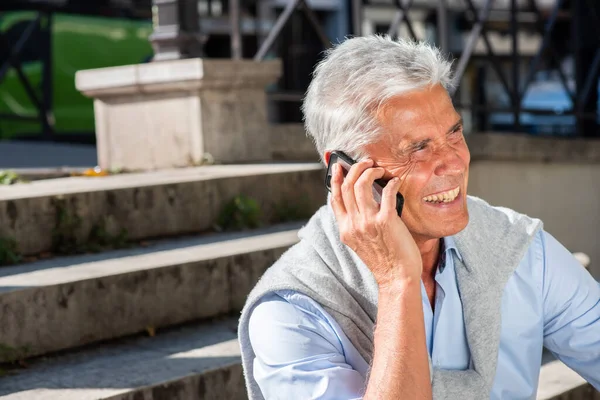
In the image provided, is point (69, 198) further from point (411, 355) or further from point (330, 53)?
point (411, 355)

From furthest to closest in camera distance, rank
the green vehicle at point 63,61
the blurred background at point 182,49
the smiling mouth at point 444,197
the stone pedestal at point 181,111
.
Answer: the green vehicle at point 63,61
the blurred background at point 182,49
the stone pedestal at point 181,111
the smiling mouth at point 444,197

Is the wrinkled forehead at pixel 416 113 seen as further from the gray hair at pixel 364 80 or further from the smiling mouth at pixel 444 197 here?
the smiling mouth at pixel 444 197

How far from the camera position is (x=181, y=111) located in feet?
17.6

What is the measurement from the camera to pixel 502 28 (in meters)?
22.2

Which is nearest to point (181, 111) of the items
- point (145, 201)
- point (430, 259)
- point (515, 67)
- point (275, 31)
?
point (275, 31)

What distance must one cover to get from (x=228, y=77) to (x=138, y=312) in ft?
6.54

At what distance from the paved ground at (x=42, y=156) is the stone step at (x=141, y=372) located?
2867 millimetres

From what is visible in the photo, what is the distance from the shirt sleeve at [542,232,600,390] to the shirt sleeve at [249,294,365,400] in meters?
0.57

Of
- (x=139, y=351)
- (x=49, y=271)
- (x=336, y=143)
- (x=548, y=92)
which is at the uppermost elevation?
(x=336, y=143)

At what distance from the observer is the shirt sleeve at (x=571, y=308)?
2316mm

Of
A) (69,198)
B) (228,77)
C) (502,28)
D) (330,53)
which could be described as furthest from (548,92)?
(330,53)

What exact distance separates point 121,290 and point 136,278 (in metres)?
0.08

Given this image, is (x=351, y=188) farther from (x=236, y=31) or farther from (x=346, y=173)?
(x=236, y=31)

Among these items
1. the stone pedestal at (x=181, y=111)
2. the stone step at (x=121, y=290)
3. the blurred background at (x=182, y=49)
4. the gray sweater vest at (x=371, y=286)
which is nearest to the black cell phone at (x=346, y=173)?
the gray sweater vest at (x=371, y=286)
